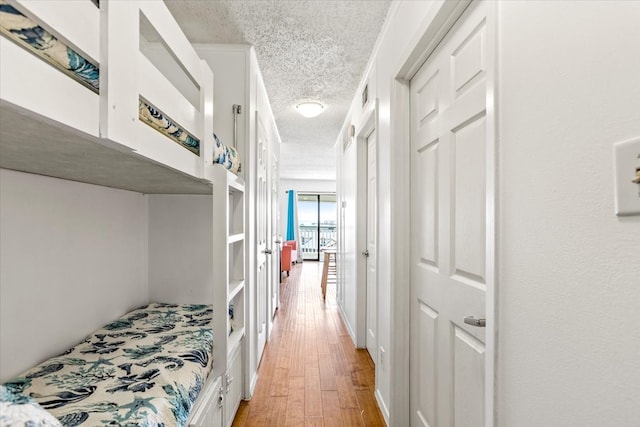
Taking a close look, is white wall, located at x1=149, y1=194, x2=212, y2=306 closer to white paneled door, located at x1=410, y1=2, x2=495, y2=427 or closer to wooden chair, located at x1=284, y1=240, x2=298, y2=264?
white paneled door, located at x1=410, y1=2, x2=495, y2=427

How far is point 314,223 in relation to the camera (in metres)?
10.2

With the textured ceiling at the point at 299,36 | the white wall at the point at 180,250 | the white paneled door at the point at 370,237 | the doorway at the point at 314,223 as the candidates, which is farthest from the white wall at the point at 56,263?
the doorway at the point at 314,223

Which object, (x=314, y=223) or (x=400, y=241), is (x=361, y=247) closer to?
(x=400, y=241)

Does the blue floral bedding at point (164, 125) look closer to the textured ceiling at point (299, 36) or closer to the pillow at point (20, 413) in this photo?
the pillow at point (20, 413)

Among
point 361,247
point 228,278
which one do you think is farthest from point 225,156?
point 361,247

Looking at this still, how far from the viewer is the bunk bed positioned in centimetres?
55

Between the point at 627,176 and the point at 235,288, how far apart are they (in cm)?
172

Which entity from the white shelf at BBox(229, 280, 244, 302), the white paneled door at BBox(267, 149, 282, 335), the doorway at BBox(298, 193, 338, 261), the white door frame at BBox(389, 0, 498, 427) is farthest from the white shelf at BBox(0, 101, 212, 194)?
the doorway at BBox(298, 193, 338, 261)

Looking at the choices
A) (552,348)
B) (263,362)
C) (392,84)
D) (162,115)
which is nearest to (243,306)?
(263,362)

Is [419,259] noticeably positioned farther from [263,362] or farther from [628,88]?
[263,362]

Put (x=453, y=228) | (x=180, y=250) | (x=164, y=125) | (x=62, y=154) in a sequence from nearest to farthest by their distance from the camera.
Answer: (x=62, y=154) < (x=164, y=125) < (x=453, y=228) < (x=180, y=250)

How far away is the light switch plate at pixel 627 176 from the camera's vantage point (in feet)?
1.66

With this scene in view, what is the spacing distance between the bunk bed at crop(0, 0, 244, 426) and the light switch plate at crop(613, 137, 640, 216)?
0.95 meters

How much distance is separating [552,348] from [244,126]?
81.1 inches
